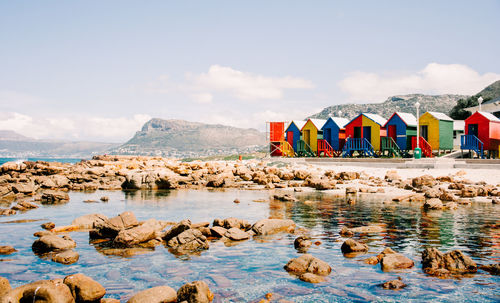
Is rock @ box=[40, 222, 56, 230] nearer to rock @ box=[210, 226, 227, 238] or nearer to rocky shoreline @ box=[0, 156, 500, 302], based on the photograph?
rocky shoreline @ box=[0, 156, 500, 302]

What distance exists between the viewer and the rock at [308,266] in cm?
959

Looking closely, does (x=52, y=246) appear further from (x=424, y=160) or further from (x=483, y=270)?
(x=424, y=160)

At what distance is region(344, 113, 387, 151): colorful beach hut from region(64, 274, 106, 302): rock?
37.2m

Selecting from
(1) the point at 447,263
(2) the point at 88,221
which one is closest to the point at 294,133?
(2) the point at 88,221

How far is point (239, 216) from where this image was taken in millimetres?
17656

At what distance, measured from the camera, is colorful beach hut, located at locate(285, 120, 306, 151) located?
49.5 meters

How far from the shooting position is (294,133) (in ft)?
164

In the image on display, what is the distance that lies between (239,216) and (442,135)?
98.0 ft

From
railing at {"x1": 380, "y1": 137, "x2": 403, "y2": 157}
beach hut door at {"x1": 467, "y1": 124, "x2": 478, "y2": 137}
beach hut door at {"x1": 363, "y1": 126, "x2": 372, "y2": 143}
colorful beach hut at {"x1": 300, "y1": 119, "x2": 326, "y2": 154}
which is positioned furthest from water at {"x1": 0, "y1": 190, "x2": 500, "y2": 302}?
colorful beach hut at {"x1": 300, "y1": 119, "x2": 326, "y2": 154}

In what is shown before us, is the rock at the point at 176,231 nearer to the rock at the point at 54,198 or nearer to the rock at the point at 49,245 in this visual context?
the rock at the point at 49,245

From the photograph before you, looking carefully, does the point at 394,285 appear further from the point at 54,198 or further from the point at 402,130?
the point at 402,130

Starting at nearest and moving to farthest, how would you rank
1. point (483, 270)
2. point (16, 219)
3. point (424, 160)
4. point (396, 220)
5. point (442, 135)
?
1. point (483, 270)
2. point (396, 220)
3. point (16, 219)
4. point (424, 160)
5. point (442, 135)

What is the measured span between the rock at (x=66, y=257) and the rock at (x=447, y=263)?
357 inches

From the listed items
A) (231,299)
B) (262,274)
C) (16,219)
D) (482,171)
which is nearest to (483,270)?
(262,274)
